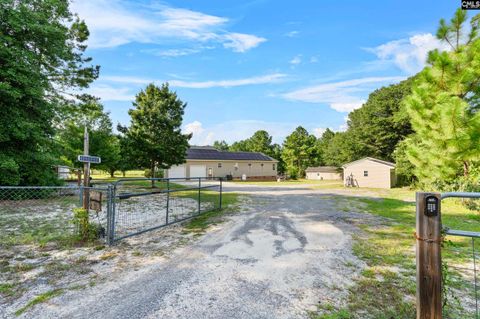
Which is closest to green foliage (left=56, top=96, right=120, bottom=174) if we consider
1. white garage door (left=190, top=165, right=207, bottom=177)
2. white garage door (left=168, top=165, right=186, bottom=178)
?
white garage door (left=168, top=165, right=186, bottom=178)

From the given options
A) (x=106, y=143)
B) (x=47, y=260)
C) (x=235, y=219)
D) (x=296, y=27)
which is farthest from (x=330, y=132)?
(x=47, y=260)

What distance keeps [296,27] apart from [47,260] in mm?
10839

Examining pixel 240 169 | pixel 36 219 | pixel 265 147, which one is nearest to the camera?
pixel 36 219

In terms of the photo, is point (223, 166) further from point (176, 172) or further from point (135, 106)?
point (135, 106)

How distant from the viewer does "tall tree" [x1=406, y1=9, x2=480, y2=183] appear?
7598 mm

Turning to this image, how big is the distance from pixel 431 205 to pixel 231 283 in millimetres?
2570

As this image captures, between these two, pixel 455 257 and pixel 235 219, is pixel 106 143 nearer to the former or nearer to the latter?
pixel 235 219

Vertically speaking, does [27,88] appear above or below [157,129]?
above

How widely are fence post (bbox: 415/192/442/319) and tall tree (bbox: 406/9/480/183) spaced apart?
24.1 ft

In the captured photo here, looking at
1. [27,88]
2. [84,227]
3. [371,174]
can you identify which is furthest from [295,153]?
[84,227]

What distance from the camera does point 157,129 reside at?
16.5m

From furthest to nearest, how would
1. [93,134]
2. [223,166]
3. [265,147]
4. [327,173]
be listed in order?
[265,147] < [327,173] < [223,166] < [93,134]

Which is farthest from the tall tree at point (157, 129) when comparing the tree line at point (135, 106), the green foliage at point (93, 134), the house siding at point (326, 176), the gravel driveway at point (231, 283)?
the house siding at point (326, 176)

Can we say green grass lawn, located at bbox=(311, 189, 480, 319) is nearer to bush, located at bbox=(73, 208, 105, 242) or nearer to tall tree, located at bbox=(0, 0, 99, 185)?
bush, located at bbox=(73, 208, 105, 242)
